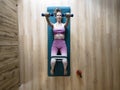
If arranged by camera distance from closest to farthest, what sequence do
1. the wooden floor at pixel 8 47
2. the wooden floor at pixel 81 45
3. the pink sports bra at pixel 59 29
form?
the wooden floor at pixel 8 47 < the pink sports bra at pixel 59 29 < the wooden floor at pixel 81 45

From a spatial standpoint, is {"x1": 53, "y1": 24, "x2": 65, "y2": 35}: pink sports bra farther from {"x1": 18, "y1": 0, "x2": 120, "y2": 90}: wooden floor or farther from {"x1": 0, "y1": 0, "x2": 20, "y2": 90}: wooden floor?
{"x1": 0, "y1": 0, "x2": 20, "y2": 90}: wooden floor

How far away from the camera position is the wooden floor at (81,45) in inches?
101

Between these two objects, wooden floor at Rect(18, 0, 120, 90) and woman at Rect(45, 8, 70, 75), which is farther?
wooden floor at Rect(18, 0, 120, 90)

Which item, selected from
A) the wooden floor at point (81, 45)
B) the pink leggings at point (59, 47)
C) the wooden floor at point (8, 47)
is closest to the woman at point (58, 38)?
the pink leggings at point (59, 47)

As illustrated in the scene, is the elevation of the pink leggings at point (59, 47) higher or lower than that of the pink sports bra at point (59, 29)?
lower

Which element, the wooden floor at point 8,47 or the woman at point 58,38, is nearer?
the wooden floor at point 8,47

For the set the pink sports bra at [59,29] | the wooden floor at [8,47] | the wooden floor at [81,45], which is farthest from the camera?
the wooden floor at [81,45]

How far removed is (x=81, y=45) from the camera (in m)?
2.57

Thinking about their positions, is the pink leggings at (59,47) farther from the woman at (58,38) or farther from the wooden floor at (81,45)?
the wooden floor at (81,45)

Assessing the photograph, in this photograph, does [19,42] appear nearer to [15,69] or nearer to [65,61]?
[15,69]

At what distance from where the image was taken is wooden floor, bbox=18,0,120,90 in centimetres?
256

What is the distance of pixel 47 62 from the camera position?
2557 millimetres

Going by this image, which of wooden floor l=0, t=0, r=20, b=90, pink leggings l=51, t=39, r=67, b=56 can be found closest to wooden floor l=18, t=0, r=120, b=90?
pink leggings l=51, t=39, r=67, b=56

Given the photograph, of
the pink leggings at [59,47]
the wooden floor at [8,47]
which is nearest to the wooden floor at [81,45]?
the pink leggings at [59,47]
